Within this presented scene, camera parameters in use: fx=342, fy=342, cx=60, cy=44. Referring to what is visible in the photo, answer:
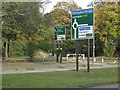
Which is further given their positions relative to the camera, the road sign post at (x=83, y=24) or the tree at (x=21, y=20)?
the tree at (x=21, y=20)

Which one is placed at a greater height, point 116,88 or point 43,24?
point 43,24

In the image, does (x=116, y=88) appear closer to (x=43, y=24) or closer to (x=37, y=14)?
(x=37, y=14)

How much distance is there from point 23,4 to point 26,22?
328 centimetres

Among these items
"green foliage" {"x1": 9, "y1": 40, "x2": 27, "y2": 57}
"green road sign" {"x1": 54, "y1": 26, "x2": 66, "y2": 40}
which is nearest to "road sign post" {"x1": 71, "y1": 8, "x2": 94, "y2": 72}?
"green road sign" {"x1": 54, "y1": 26, "x2": 66, "y2": 40}

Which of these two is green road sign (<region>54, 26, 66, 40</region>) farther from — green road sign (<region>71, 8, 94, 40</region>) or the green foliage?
the green foliage

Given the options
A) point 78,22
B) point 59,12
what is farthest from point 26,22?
point 59,12

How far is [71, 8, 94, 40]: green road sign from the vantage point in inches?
1142

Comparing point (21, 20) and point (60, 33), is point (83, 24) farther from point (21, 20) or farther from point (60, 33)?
point (60, 33)

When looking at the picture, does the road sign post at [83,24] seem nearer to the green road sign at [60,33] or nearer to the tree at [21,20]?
the tree at [21,20]

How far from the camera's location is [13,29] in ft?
144

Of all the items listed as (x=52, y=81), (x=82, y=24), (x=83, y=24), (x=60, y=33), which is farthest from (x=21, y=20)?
(x=52, y=81)

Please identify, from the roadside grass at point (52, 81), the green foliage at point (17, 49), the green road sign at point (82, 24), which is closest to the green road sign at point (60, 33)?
the green road sign at point (82, 24)

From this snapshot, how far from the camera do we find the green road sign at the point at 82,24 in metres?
29.0

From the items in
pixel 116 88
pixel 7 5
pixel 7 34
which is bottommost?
pixel 116 88
